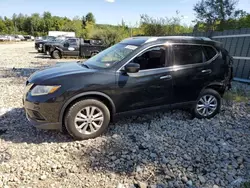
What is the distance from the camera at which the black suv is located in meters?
3.39

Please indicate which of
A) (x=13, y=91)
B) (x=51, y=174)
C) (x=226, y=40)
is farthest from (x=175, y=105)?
(x=226, y=40)

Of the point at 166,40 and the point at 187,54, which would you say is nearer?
the point at 166,40

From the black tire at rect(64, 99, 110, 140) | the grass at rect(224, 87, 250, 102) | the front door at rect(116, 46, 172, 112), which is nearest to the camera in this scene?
the black tire at rect(64, 99, 110, 140)

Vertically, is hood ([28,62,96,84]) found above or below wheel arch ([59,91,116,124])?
above

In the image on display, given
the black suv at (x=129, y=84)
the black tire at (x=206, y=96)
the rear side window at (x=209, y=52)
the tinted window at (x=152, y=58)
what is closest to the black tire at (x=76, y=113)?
the black suv at (x=129, y=84)

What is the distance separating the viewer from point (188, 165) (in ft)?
9.86

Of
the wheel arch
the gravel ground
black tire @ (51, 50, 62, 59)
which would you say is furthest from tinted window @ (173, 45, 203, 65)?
black tire @ (51, 50, 62, 59)

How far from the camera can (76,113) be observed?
3441mm

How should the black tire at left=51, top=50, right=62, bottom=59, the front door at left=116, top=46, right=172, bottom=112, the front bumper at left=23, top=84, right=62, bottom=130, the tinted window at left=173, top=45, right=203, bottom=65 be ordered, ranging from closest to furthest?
1. the front bumper at left=23, top=84, right=62, bottom=130
2. the front door at left=116, top=46, right=172, bottom=112
3. the tinted window at left=173, top=45, right=203, bottom=65
4. the black tire at left=51, top=50, right=62, bottom=59

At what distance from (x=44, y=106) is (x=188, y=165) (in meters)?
2.31

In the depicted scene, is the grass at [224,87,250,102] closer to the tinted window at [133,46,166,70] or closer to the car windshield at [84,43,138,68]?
the tinted window at [133,46,166,70]

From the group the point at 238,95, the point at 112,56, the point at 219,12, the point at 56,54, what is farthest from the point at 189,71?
the point at 219,12

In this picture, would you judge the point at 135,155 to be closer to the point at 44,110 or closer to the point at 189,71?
the point at 44,110

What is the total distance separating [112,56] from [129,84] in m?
0.79
